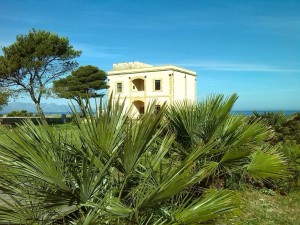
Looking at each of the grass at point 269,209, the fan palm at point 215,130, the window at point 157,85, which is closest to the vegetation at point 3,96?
the window at point 157,85

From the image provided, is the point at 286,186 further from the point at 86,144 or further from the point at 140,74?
the point at 140,74

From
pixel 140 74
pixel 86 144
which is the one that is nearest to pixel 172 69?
pixel 140 74

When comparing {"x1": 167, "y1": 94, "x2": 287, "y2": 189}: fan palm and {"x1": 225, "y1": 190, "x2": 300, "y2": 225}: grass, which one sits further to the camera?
{"x1": 225, "y1": 190, "x2": 300, "y2": 225}: grass

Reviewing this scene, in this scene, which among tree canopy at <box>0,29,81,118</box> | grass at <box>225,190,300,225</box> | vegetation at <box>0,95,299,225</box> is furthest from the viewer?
tree canopy at <box>0,29,81,118</box>

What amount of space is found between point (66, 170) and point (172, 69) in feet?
127

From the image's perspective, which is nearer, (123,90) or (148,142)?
(148,142)

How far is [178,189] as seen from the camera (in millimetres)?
2459

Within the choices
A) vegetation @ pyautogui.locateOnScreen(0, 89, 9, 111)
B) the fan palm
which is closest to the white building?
vegetation @ pyautogui.locateOnScreen(0, 89, 9, 111)

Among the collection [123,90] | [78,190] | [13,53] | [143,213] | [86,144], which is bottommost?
[143,213]

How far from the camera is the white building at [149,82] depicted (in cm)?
4116

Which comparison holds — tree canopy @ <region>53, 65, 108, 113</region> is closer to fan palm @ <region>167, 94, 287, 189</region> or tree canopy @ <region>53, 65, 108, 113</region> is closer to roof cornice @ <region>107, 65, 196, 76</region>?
roof cornice @ <region>107, 65, 196, 76</region>

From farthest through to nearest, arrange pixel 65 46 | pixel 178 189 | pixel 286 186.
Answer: pixel 65 46, pixel 286 186, pixel 178 189

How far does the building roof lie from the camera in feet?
136

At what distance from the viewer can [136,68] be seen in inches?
1750
